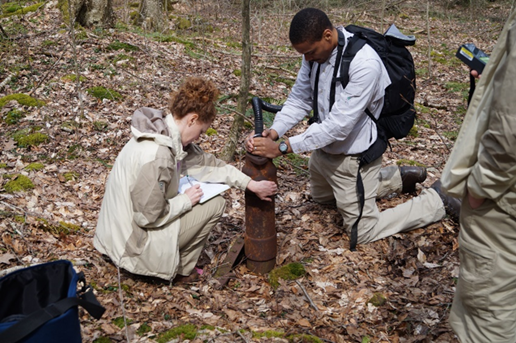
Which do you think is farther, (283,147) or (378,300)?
(283,147)

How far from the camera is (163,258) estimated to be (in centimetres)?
364

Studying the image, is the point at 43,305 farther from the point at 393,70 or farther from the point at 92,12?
the point at 92,12

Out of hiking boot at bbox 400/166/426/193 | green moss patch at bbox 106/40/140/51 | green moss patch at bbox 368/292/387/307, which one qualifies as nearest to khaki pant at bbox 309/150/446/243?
hiking boot at bbox 400/166/426/193

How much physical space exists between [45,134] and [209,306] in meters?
4.12

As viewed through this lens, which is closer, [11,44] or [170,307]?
[170,307]

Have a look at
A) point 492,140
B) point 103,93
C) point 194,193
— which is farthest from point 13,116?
point 492,140

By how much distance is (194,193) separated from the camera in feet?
12.4

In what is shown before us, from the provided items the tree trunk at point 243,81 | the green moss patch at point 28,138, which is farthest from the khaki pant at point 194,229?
the green moss patch at point 28,138

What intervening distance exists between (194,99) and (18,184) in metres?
2.74

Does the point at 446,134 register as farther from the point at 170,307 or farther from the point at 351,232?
the point at 170,307

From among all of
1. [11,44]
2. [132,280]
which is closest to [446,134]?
[132,280]

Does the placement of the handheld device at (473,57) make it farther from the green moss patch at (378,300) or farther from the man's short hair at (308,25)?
the green moss patch at (378,300)

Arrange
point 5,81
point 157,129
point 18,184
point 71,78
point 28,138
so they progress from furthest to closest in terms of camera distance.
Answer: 1. point 71,78
2. point 5,81
3. point 28,138
4. point 18,184
5. point 157,129

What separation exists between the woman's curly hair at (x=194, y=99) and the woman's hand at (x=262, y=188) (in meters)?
0.73
